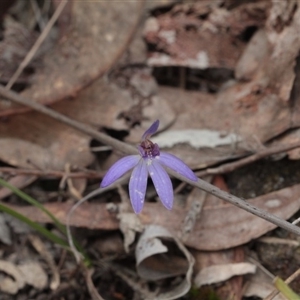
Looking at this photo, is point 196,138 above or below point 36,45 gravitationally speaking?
below

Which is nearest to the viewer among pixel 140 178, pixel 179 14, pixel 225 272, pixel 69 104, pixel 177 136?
pixel 140 178

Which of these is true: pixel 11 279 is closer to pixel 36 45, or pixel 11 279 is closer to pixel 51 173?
pixel 51 173

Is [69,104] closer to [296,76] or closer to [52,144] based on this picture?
[52,144]

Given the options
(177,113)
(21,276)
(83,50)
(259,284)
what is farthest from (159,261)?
(83,50)

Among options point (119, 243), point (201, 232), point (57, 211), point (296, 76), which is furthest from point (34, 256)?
point (296, 76)

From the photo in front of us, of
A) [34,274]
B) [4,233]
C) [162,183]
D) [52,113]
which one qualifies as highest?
[162,183]

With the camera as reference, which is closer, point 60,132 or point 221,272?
point 221,272

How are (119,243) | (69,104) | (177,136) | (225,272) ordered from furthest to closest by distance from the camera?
(69,104) < (177,136) < (119,243) < (225,272)
